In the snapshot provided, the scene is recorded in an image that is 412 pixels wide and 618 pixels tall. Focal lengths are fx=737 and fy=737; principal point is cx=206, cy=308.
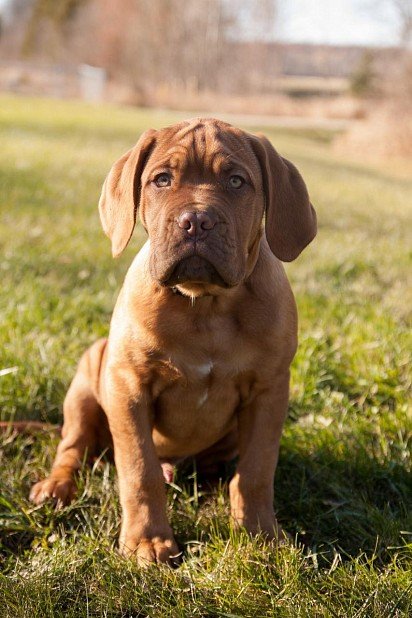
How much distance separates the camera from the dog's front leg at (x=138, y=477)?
257 centimetres

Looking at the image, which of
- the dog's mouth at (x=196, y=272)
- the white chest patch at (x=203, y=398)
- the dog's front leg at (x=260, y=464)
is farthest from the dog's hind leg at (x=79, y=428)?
the dog's mouth at (x=196, y=272)

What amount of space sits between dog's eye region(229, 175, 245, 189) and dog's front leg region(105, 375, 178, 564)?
807 millimetres

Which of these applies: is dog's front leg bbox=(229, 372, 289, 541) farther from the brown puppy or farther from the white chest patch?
the white chest patch

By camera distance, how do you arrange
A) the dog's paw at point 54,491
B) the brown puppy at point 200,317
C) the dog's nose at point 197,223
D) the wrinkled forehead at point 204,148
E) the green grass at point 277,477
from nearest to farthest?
the green grass at point 277,477 → the dog's nose at point 197,223 → the brown puppy at point 200,317 → the wrinkled forehead at point 204,148 → the dog's paw at point 54,491

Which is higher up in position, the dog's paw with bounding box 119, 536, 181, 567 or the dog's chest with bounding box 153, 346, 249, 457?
the dog's chest with bounding box 153, 346, 249, 457

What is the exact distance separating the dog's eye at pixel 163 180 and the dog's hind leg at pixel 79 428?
82cm

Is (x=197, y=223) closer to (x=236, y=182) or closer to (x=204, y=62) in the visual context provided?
(x=236, y=182)

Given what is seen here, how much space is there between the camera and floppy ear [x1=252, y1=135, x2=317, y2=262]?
271 cm

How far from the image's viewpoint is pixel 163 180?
270 cm

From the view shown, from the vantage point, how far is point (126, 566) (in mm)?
2391

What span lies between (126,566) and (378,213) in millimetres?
7873

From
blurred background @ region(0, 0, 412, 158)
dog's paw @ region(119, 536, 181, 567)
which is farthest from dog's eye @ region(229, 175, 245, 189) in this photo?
blurred background @ region(0, 0, 412, 158)

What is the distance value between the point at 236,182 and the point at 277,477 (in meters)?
1.22

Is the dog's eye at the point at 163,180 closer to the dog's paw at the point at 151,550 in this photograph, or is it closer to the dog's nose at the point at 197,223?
the dog's nose at the point at 197,223
